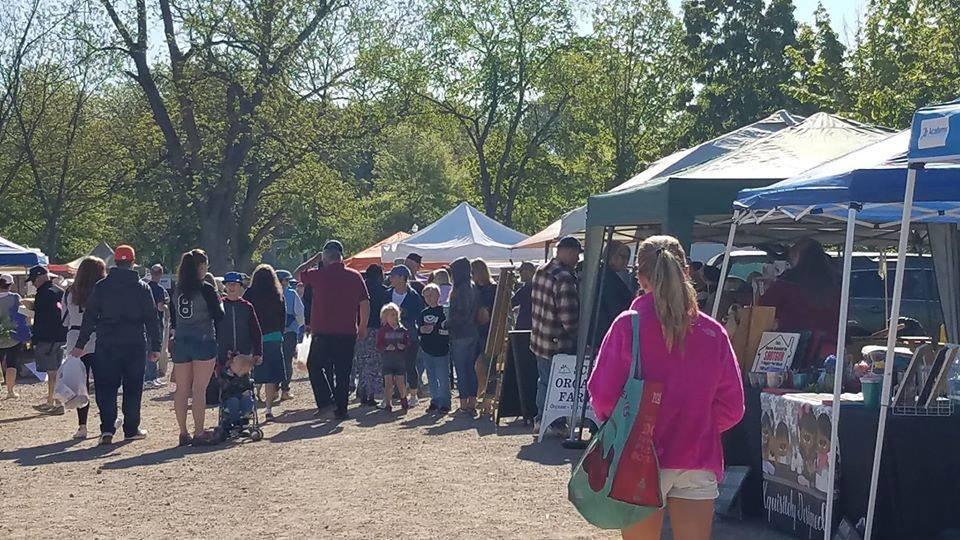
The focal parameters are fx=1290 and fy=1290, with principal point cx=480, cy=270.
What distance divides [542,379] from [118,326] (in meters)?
4.00

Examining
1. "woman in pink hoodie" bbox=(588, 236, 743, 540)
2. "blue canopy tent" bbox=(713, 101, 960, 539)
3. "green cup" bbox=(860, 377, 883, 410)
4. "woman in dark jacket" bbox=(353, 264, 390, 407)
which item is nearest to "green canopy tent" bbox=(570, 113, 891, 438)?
"blue canopy tent" bbox=(713, 101, 960, 539)

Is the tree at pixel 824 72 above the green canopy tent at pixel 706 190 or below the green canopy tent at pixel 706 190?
above

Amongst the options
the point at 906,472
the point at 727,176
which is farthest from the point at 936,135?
the point at 727,176

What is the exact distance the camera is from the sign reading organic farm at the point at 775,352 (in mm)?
8117

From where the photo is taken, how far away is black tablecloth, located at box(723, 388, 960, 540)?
697 cm

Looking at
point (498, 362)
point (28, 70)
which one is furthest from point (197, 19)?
point (498, 362)

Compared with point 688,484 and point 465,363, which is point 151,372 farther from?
point 688,484

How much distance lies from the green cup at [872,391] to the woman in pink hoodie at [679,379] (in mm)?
2249

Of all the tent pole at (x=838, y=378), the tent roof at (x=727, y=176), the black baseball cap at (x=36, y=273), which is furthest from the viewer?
the black baseball cap at (x=36, y=273)

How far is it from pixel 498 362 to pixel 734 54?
35.8m

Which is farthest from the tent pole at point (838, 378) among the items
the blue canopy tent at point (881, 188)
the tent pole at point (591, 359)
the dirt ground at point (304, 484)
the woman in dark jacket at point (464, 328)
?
the woman in dark jacket at point (464, 328)

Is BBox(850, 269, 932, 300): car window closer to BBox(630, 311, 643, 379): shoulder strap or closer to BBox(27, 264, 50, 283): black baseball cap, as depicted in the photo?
BBox(27, 264, 50, 283): black baseball cap

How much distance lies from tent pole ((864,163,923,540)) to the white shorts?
1.80 m

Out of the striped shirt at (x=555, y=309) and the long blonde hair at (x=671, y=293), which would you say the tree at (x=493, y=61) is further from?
the long blonde hair at (x=671, y=293)
